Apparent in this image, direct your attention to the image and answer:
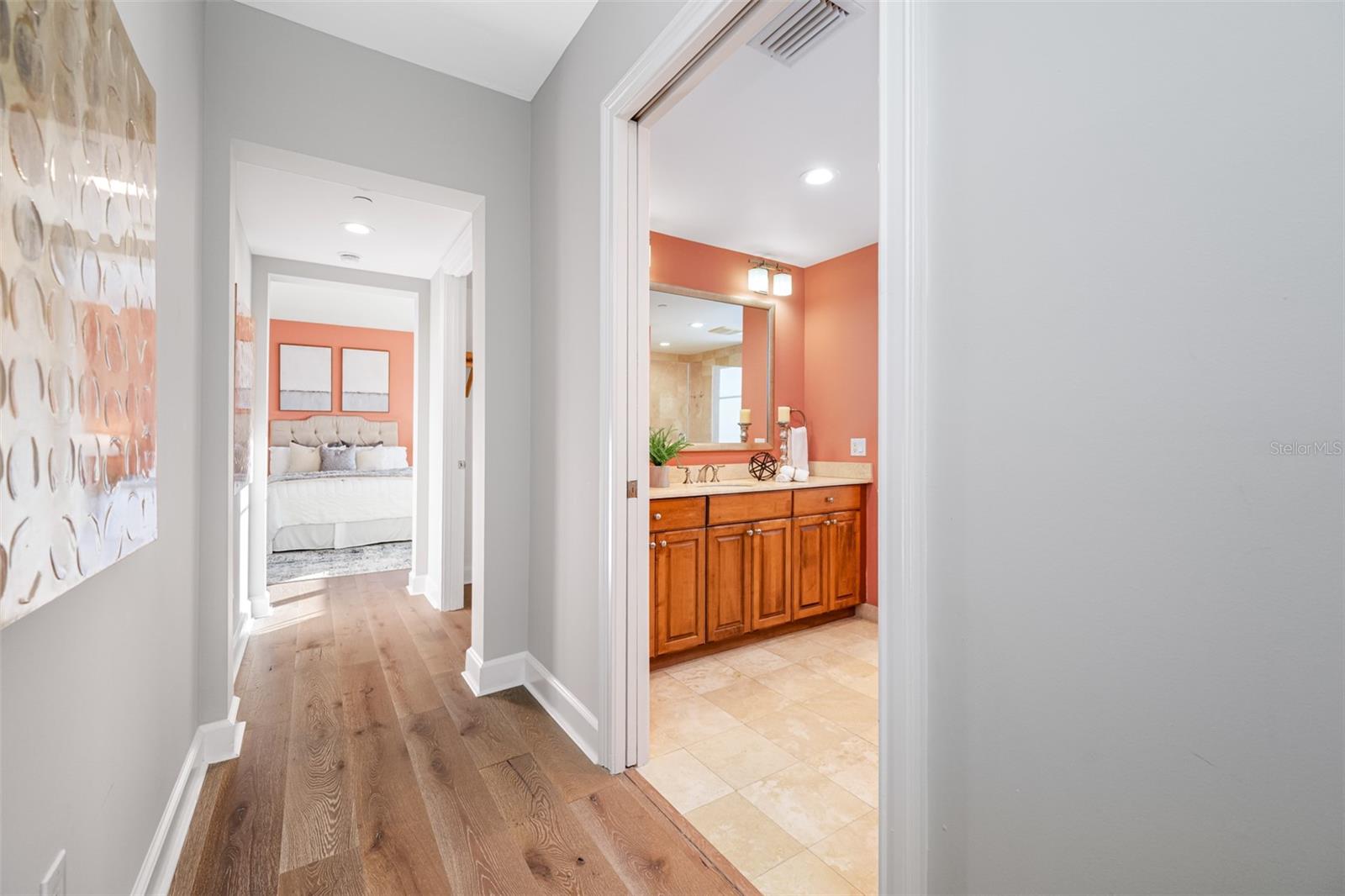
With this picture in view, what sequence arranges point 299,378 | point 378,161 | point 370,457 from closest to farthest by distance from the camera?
point 378,161
point 299,378
point 370,457

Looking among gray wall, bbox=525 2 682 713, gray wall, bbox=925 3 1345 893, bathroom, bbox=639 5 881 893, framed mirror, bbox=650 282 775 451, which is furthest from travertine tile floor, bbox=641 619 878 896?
framed mirror, bbox=650 282 775 451

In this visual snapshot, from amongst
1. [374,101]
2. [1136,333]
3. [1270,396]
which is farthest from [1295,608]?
[374,101]

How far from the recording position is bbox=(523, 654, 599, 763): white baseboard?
6.40ft

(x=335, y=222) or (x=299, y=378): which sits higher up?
(x=335, y=222)

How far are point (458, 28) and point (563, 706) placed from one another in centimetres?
251

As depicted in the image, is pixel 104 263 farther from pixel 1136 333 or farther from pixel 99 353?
pixel 1136 333

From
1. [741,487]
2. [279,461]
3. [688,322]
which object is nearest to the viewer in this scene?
[741,487]

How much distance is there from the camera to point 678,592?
9.01 feet

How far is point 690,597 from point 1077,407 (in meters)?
2.23

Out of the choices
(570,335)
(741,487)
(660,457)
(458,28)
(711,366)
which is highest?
(458,28)

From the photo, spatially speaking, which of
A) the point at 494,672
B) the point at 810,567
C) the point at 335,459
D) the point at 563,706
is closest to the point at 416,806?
the point at 563,706

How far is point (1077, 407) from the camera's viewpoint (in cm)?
75

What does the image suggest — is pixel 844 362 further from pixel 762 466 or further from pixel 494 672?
pixel 494 672

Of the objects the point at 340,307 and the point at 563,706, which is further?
the point at 340,307
